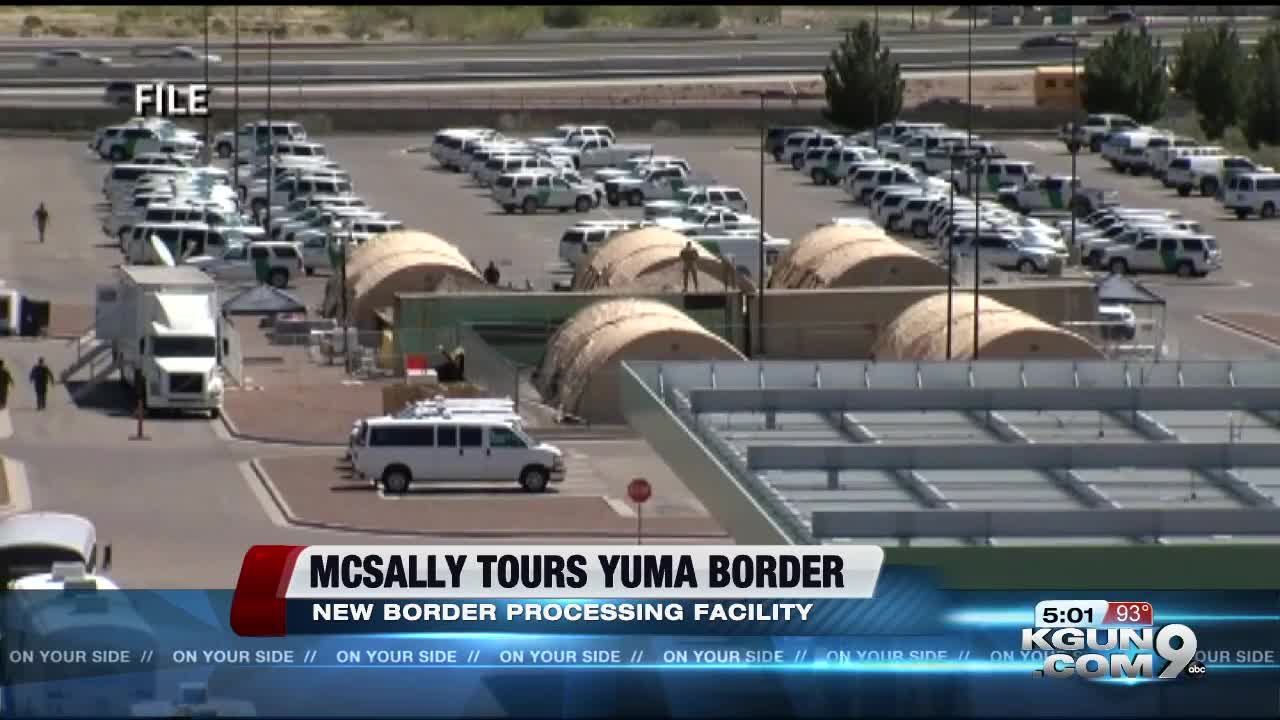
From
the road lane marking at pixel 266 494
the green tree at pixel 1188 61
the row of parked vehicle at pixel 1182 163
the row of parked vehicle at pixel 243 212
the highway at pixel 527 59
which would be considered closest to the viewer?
the road lane marking at pixel 266 494

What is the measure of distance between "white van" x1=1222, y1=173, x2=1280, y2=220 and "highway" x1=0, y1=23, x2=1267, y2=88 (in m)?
35.1

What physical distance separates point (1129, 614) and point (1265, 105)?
72862 mm

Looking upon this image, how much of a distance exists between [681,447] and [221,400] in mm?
22159

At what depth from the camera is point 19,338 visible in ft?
210

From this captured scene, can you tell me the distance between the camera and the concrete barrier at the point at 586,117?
4129 inches


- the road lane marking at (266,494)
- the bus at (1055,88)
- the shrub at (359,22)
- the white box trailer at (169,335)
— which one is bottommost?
the road lane marking at (266,494)

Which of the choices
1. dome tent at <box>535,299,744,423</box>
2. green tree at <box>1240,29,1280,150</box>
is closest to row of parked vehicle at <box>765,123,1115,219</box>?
green tree at <box>1240,29,1280,150</box>

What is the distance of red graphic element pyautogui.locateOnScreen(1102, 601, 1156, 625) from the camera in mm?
27859

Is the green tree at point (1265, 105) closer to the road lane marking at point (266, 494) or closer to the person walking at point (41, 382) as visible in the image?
the person walking at point (41, 382)

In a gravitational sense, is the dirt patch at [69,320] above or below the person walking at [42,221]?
below

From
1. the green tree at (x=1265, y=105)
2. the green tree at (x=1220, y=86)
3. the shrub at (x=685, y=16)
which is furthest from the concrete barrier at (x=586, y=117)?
the shrub at (x=685, y=16)

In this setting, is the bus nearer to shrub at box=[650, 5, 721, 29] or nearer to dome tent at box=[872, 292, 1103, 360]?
shrub at box=[650, 5, 721, 29]

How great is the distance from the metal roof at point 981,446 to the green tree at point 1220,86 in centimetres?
6194

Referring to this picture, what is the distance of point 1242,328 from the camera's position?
2638 inches
